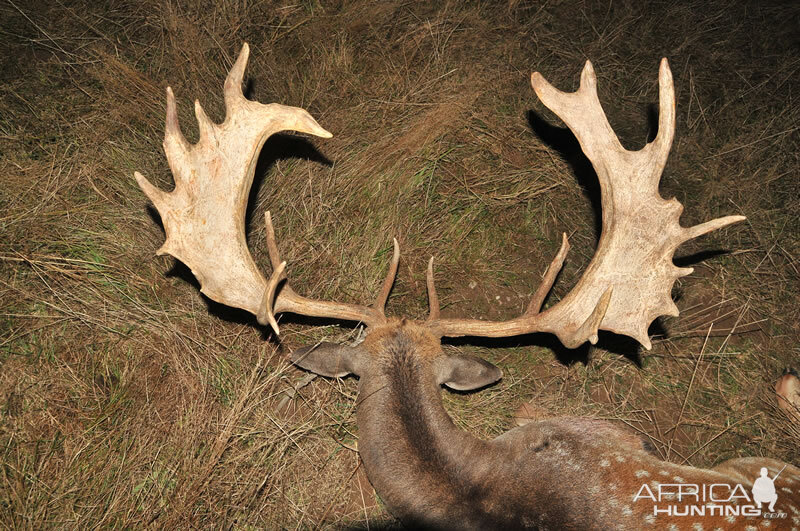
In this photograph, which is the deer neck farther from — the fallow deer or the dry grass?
the dry grass

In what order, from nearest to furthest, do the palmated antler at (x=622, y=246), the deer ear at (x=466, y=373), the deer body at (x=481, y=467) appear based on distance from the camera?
1. the deer body at (x=481, y=467)
2. the palmated antler at (x=622, y=246)
3. the deer ear at (x=466, y=373)

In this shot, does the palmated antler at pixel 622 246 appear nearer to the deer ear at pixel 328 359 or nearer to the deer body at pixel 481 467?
the deer body at pixel 481 467

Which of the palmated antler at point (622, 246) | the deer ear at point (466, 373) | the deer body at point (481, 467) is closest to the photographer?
the deer body at point (481, 467)

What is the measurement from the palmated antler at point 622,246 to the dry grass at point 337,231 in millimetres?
838

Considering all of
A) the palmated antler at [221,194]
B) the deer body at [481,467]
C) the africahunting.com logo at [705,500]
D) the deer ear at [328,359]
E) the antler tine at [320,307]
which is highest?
the palmated antler at [221,194]

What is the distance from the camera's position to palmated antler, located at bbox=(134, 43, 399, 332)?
3.32 m

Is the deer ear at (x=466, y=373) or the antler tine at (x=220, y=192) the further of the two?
the deer ear at (x=466, y=373)

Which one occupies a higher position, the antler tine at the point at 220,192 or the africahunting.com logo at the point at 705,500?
the antler tine at the point at 220,192

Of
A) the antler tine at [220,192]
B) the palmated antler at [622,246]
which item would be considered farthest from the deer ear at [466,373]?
the antler tine at [220,192]

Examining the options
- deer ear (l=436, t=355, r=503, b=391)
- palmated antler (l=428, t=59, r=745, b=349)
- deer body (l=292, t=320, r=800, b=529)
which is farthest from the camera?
deer ear (l=436, t=355, r=503, b=391)

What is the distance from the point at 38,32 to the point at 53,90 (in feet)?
1.71

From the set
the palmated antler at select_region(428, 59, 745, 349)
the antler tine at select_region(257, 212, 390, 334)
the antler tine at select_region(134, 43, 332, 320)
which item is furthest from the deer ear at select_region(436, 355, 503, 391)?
the antler tine at select_region(134, 43, 332, 320)

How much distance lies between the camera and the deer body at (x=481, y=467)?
3232 mm

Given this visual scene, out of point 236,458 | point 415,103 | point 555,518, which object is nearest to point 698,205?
point 415,103
